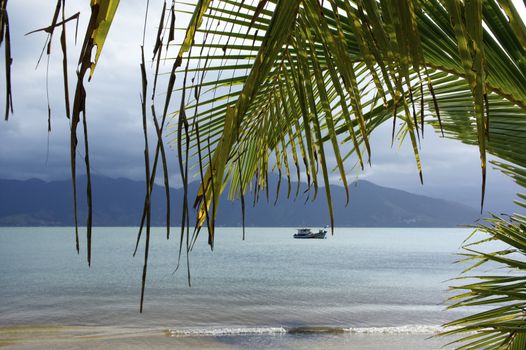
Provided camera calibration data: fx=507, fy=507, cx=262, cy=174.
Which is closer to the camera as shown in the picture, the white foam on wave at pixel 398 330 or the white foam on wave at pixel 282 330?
Answer: the white foam on wave at pixel 282 330

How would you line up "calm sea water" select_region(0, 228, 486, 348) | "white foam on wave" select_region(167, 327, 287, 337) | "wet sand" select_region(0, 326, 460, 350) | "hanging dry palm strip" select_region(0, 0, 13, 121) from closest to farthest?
"hanging dry palm strip" select_region(0, 0, 13, 121) < "wet sand" select_region(0, 326, 460, 350) < "white foam on wave" select_region(167, 327, 287, 337) < "calm sea water" select_region(0, 228, 486, 348)

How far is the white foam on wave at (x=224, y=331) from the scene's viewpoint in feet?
55.2

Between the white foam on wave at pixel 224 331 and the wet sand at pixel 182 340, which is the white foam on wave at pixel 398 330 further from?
the white foam on wave at pixel 224 331

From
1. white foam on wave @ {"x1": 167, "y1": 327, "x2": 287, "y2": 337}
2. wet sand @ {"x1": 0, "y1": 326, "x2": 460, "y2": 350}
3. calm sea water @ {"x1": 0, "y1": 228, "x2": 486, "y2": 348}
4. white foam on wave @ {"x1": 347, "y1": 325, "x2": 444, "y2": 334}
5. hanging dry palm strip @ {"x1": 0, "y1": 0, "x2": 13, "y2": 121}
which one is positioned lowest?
calm sea water @ {"x1": 0, "y1": 228, "x2": 486, "y2": 348}

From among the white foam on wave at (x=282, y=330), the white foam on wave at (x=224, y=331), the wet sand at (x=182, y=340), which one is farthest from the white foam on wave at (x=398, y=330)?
the white foam on wave at (x=224, y=331)

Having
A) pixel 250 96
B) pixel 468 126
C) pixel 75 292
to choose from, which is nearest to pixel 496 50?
pixel 468 126

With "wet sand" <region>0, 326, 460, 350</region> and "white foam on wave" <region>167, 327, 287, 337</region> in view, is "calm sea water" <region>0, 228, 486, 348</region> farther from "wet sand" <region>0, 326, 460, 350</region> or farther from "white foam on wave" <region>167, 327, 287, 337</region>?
"wet sand" <region>0, 326, 460, 350</region>

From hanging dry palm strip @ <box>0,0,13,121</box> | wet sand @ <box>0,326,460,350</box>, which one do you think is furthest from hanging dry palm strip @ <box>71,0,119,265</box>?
wet sand @ <box>0,326,460,350</box>

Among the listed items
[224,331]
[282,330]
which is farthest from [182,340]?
[282,330]

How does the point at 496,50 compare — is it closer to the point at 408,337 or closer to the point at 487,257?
the point at 487,257

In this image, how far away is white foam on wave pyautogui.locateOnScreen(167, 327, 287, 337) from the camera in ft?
55.2

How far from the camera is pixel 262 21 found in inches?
49.7

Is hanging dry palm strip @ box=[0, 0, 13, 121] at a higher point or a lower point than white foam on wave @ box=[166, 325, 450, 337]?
higher

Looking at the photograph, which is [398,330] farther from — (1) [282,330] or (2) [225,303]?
(2) [225,303]
